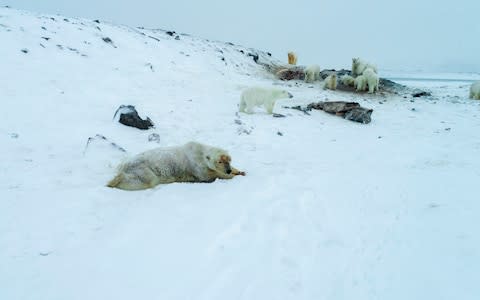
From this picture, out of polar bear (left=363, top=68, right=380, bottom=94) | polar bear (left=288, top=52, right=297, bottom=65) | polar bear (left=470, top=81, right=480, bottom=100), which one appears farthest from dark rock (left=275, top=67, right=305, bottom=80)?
polar bear (left=470, top=81, right=480, bottom=100)

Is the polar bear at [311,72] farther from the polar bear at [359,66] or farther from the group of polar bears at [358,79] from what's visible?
the polar bear at [359,66]

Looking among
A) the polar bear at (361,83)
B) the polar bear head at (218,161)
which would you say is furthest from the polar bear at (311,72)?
the polar bear head at (218,161)

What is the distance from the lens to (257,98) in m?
11.6

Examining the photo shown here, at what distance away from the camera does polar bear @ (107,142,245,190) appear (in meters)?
5.39

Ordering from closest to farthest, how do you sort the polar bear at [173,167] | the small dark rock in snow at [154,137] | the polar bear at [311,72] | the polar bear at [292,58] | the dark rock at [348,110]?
the polar bear at [173,167] < the small dark rock in snow at [154,137] < the dark rock at [348,110] < the polar bear at [311,72] < the polar bear at [292,58]

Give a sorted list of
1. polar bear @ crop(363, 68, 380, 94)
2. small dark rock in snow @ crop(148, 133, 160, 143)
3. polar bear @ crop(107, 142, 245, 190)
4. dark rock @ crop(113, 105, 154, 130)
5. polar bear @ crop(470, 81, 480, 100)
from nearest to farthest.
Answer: polar bear @ crop(107, 142, 245, 190), small dark rock in snow @ crop(148, 133, 160, 143), dark rock @ crop(113, 105, 154, 130), polar bear @ crop(363, 68, 380, 94), polar bear @ crop(470, 81, 480, 100)

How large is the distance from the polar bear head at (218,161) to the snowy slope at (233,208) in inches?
12.7

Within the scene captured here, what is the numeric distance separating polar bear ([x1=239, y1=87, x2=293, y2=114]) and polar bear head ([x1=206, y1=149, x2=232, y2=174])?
18.6 feet

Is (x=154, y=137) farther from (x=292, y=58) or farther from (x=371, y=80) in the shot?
(x=292, y=58)

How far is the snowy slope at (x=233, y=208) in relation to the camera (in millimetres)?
3309

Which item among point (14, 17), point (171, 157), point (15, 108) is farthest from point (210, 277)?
point (14, 17)

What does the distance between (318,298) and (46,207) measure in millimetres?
3532

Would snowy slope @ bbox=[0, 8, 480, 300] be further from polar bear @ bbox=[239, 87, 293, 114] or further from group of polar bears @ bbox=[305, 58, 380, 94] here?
group of polar bears @ bbox=[305, 58, 380, 94]

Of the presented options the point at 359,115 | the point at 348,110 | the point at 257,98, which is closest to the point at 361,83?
the point at 348,110
